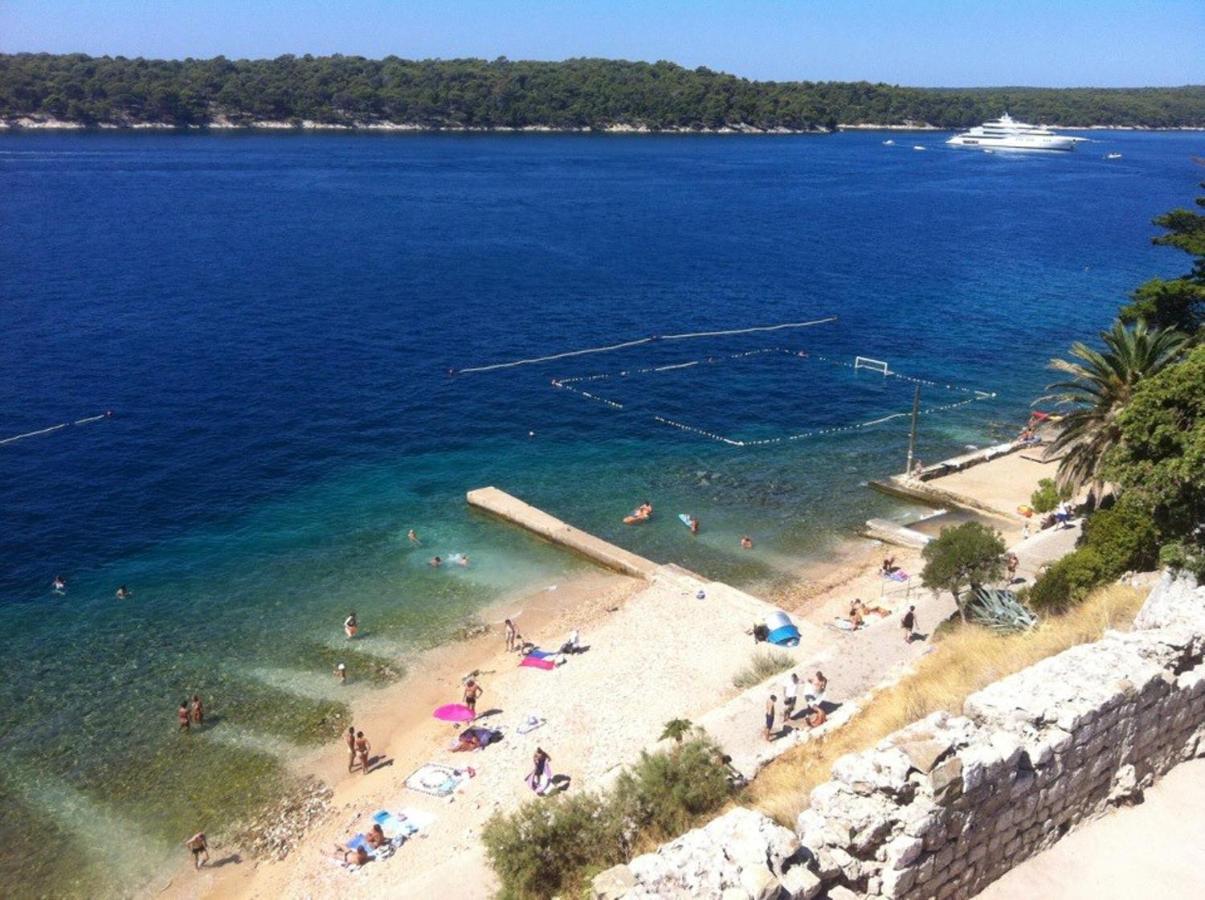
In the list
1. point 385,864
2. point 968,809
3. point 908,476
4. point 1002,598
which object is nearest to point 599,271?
point 908,476

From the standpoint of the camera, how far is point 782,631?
92.9ft

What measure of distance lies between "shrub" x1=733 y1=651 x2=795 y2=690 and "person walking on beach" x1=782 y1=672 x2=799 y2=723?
1880mm

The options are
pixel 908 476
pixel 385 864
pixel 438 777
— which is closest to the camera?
pixel 385 864

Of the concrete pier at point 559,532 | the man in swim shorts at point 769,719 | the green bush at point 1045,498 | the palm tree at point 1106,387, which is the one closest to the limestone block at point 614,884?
the man in swim shorts at point 769,719

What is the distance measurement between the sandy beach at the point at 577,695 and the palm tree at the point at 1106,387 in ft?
12.0

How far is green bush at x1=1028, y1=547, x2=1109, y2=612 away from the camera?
23828 millimetres

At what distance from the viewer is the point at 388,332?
6481cm

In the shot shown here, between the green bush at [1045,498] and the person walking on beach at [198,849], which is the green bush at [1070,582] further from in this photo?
the person walking on beach at [198,849]

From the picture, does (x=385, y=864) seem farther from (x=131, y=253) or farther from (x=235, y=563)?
(x=131, y=253)

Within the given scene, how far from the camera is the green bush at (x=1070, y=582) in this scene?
23.8 meters

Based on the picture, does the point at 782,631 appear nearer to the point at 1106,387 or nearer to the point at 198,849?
the point at 1106,387

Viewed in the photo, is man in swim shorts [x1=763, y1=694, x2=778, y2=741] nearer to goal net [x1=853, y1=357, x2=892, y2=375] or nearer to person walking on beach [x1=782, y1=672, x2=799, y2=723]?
person walking on beach [x1=782, y1=672, x2=799, y2=723]

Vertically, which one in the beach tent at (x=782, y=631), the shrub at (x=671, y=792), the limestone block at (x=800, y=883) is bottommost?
the beach tent at (x=782, y=631)

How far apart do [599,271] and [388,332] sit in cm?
2551
